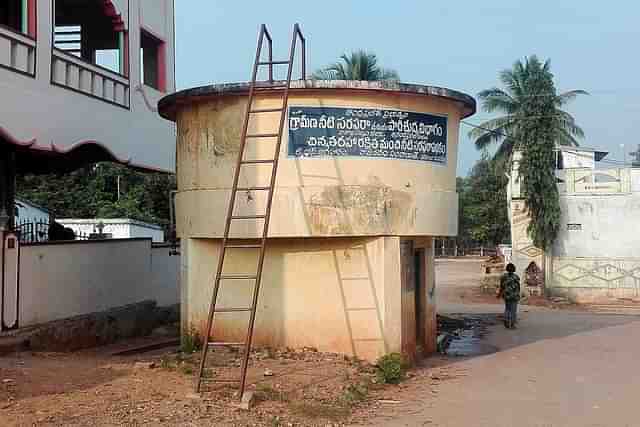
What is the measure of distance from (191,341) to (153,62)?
956 cm

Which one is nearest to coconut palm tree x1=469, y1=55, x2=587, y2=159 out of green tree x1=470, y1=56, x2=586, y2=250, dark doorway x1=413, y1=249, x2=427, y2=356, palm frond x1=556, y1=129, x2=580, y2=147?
palm frond x1=556, y1=129, x2=580, y2=147

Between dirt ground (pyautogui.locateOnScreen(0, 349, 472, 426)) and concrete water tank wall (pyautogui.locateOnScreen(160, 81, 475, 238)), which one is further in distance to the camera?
concrete water tank wall (pyautogui.locateOnScreen(160, 81, 475, 238))

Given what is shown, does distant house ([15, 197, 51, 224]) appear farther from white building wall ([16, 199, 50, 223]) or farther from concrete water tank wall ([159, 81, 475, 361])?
concrete water tank wall ([159, 81, 475, 361])

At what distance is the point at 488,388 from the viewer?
9.73m

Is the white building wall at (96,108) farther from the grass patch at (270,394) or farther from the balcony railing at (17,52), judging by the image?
the grass patch at (270,394)

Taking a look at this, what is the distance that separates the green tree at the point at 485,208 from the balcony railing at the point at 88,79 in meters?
35.4

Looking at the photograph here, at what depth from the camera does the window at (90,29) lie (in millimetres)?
16062

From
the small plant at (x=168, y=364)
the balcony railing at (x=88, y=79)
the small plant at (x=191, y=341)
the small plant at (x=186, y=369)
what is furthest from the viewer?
the balcony railing at (x=88, y=79)

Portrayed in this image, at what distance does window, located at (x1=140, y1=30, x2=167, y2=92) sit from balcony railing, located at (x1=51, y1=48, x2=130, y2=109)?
6.90 feet

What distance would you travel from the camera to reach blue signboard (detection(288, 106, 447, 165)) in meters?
10.2

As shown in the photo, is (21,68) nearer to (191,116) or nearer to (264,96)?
(191,116)

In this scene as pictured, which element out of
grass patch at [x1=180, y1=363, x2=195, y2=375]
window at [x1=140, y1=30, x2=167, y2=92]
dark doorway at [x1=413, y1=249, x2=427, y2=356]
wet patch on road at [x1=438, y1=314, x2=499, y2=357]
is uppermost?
window at [x1=140, y1=30, x2=167, y2=92]

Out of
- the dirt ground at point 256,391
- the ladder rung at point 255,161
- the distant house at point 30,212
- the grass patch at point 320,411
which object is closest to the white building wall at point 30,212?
the distant house at point 30,212

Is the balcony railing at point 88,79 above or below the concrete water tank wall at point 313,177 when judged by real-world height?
above
